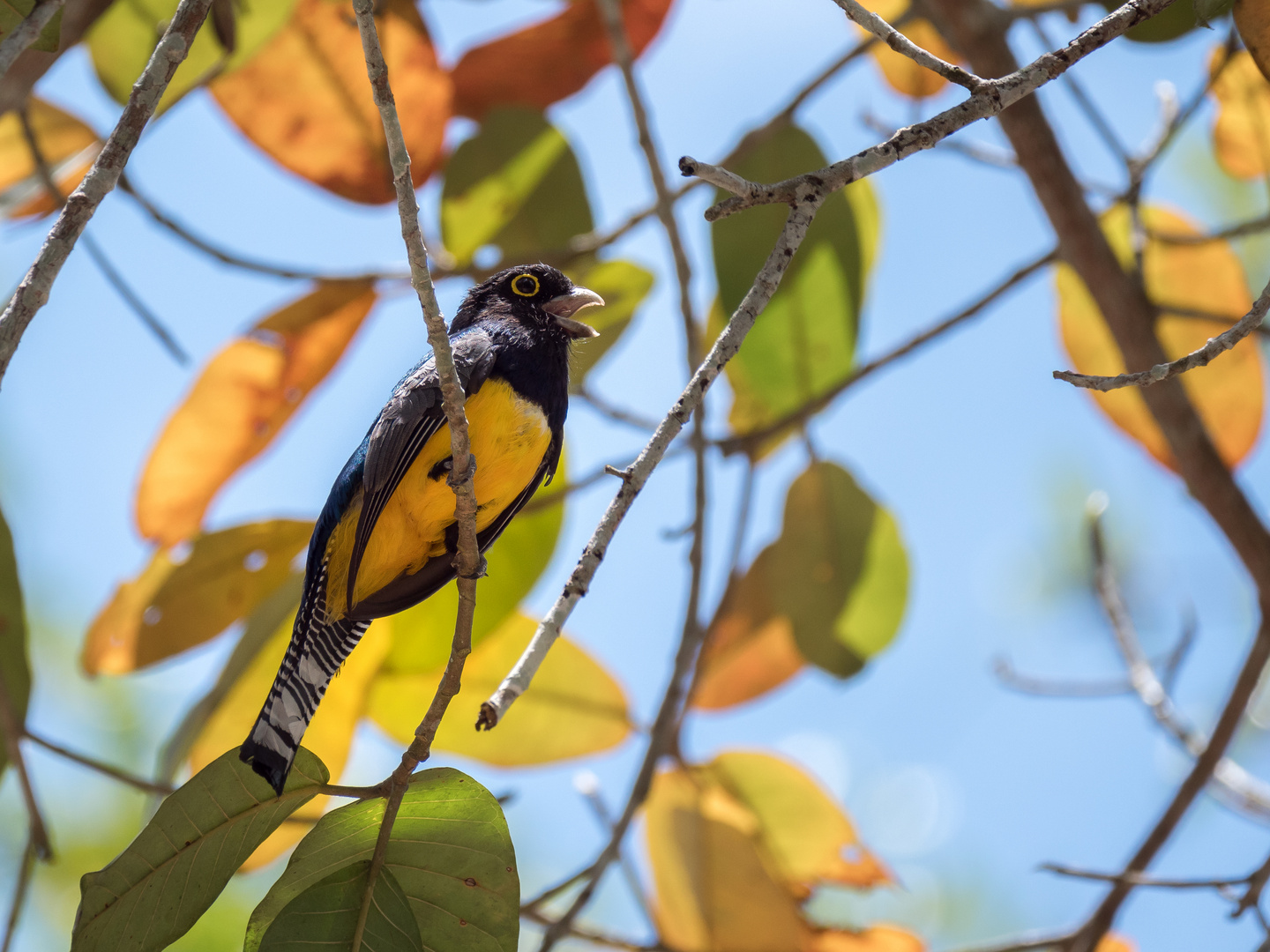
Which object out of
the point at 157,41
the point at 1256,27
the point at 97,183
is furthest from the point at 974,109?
the point at 157,41

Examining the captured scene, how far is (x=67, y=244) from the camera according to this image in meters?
1.69

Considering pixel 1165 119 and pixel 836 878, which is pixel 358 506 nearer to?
pixel 836 878

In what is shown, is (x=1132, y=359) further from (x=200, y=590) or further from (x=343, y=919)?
(x=200, y=590)

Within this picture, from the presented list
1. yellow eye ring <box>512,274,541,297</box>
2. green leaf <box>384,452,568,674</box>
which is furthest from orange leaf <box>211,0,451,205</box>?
green leaf <box>384,452,568,674</box>

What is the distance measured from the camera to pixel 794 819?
149 inches

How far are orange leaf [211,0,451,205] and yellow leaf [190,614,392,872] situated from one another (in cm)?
145

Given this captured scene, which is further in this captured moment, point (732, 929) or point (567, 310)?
point (732, 929)

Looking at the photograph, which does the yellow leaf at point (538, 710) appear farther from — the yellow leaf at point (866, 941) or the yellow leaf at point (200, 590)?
the yellow leaf at point (866, 941)

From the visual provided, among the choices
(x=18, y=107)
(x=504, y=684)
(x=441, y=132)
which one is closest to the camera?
(x=504, y=684)

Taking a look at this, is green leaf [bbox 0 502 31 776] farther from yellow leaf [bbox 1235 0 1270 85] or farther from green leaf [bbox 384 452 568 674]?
yellow leaf [bbox 1235 0 1270 85]

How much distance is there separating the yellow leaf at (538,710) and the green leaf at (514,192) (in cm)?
124

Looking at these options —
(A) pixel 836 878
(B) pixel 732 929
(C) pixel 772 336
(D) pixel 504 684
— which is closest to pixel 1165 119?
(C) pixel 772 336

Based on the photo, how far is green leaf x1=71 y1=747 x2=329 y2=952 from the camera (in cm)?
195

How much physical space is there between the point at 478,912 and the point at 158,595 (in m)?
1.87
